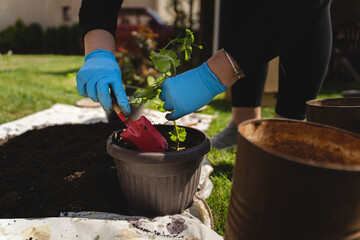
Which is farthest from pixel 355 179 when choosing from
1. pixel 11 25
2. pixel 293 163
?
pixel 11 25

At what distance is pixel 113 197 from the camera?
131 centimetres

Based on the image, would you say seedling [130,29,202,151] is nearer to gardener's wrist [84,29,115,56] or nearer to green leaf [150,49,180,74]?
green leaf [150,49,180,74]

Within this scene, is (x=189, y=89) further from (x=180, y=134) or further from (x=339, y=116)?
(x=339, y=116)

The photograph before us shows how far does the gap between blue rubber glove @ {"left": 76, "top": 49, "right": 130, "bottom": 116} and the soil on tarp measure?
39cm

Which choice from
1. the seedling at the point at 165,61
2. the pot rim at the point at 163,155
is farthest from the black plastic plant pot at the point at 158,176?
the seedling at the point at 165,61

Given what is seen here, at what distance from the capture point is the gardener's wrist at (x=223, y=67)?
1.09 metres

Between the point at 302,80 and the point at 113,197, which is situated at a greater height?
the point at 302,80

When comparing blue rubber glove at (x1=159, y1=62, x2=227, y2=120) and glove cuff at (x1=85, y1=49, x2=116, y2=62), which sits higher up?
glove cuff at (x1=85, y1=49, x2=116, y2=62)

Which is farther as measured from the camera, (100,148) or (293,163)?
(100,148)

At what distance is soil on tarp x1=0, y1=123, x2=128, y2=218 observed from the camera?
121 cm

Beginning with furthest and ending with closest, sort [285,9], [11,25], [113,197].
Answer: [11,25]
[113,197]
[285,9]

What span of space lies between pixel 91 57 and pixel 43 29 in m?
12.0

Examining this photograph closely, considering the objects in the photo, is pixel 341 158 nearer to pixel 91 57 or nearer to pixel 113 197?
pixel 113 197

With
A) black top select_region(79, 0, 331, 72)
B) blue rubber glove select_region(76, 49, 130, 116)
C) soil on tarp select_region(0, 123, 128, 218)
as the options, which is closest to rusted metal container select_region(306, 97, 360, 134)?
black top select_region(79, 0, 331, 72)
